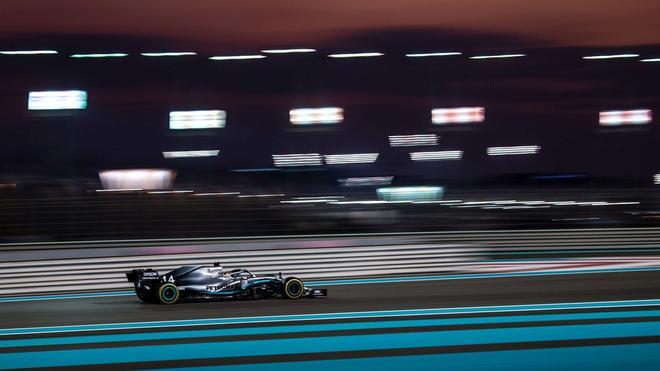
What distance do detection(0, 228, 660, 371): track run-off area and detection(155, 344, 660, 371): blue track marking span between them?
0.05 ft

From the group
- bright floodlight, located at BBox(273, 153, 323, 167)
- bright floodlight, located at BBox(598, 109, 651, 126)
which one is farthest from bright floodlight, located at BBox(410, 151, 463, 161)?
bright floodlight, located at BBox(598, 109, 651, 126)

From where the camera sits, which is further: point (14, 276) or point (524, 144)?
point (524, 144)

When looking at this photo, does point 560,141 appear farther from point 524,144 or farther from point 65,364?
point 65,364

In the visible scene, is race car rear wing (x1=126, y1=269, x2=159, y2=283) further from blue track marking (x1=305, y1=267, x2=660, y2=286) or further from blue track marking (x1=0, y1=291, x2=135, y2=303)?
blue track marking (x1=305, y1=267, x2=660, y2=286)

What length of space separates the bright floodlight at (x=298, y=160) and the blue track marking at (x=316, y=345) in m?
8.96

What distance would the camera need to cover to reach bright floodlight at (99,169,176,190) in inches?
623

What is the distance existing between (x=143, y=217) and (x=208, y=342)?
A: 25.9 feet

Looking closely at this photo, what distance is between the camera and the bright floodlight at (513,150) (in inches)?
781

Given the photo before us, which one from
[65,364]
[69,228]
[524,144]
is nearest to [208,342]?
[65,364]

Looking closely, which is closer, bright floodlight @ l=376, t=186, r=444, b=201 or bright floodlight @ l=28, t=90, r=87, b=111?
bright floodlight @ l=28, t=90, r=87, b=111

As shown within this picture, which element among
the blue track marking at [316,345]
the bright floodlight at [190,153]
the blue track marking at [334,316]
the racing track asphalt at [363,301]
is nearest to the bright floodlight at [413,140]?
the bright floodlight at [190,153]

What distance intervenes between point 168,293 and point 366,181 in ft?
21.9

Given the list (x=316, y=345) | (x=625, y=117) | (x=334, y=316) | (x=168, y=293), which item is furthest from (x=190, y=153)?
(x=316, y=345)

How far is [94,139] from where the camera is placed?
54.0ft
